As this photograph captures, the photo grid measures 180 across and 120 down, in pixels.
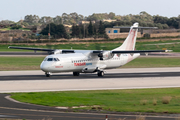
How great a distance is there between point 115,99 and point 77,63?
16025 mm

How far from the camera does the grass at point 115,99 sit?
20156 mm

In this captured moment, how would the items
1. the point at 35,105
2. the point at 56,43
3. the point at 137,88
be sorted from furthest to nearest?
the point at 56,43 → the point at 137,88 → the point at 35,105

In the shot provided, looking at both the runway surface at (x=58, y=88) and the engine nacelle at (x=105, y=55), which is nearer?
the runway surface at (x=58, y=88)

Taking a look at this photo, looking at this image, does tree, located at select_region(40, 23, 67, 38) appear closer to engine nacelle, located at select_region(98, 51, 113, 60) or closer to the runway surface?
engine nacelle, located at select_region(98, 51, 113, 60)

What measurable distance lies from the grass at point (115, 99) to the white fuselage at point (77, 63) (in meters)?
9.88

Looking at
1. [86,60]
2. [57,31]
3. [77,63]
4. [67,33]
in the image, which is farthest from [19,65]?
[67,33]

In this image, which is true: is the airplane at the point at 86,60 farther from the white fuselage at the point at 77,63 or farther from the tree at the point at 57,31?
the tree at the point at 57,31

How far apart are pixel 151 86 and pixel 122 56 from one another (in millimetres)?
13136

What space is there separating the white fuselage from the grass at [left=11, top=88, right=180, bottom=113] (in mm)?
9884

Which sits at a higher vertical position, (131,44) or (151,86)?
(131,44)

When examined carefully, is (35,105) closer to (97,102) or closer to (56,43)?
(97,102)

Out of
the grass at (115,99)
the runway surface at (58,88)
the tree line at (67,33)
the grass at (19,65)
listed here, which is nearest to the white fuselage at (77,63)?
the runway surface at (58,88)

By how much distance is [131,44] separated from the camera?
154 feet

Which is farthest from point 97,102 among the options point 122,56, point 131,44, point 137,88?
point 131,44
